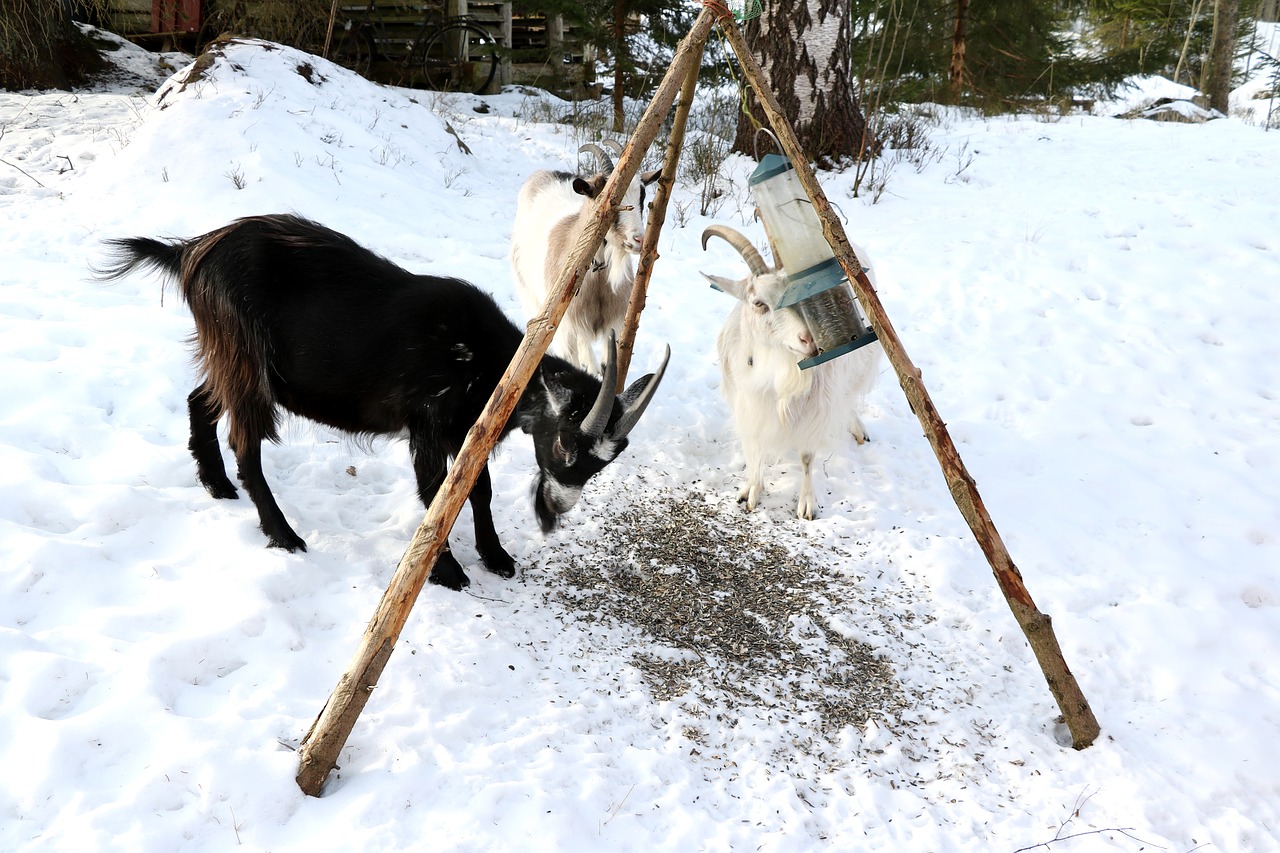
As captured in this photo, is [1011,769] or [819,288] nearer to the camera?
[1011,769]

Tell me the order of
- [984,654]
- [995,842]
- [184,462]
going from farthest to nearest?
1. [184,462]
2. [984,654]
3. [995,842]

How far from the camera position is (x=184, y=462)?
374cm

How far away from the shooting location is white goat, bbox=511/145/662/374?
179 inches

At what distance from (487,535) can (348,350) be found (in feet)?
3.01

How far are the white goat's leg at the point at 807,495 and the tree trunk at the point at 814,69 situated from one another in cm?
417

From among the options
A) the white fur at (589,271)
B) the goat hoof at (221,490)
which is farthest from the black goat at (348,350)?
the white fur at (589,271)

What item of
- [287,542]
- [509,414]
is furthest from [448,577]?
[509,414]

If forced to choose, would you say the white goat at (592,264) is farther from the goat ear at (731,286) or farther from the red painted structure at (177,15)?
the red painted structure at (177,15)

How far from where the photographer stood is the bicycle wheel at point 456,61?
41.6 feet

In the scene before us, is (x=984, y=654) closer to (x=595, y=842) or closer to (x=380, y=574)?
(x=595, y=842)

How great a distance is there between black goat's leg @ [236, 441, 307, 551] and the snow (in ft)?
0.22

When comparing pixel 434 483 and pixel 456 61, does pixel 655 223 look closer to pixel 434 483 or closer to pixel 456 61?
pixel 434 483

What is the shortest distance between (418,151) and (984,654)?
723 centimetres

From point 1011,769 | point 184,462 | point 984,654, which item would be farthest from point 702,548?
point 184,462
